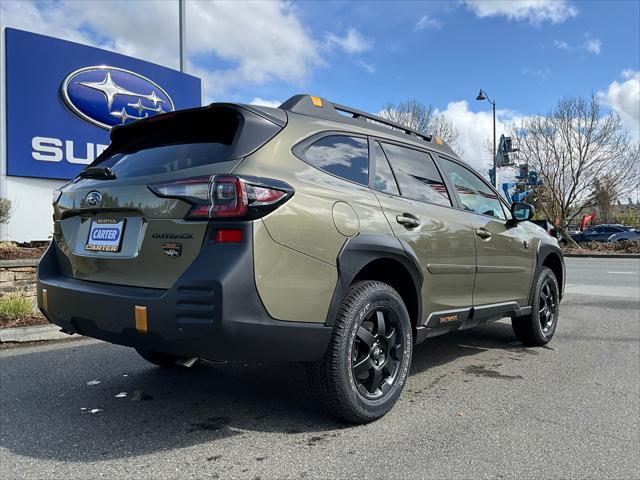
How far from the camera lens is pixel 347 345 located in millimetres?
2916

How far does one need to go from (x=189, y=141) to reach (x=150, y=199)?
48 cm

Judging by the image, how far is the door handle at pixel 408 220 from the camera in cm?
338

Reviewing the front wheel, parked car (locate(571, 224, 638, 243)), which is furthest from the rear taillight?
parked car (locate(571, 224, 638, 243))

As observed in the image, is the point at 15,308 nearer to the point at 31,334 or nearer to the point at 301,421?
the point at 31,334

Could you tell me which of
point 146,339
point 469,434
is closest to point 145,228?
point 146,339

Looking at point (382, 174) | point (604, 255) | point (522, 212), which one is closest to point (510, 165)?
point (604, 255)

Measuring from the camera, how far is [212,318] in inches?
97.0

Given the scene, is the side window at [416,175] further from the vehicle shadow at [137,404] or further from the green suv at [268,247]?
the vehicle shadow at [137,404]

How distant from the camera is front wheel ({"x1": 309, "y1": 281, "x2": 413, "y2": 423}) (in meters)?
2.90

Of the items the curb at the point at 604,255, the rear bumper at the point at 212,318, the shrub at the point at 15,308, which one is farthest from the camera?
the curb at the point at 604,255

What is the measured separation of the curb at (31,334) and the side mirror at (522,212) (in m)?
4.88

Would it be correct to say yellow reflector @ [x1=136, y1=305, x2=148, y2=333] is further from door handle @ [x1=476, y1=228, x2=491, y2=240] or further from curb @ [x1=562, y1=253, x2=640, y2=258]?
curb @ [x1=562, y1=253, x2=640, y2=258]

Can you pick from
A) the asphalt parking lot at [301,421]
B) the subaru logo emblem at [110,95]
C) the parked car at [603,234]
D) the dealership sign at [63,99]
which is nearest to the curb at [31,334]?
the asphalt parking lot at [301,421]

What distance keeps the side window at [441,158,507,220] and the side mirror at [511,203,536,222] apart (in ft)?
0.46
